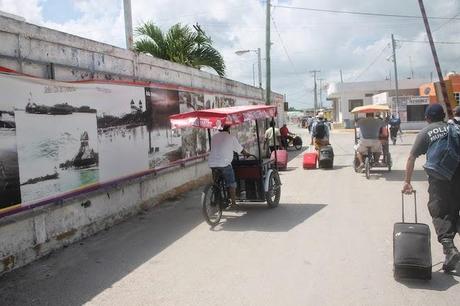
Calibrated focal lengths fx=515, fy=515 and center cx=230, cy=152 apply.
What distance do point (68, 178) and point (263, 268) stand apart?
10.8 ft

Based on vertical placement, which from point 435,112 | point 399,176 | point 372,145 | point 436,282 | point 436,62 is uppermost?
point 436,62

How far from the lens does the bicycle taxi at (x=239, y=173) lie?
8664 mm

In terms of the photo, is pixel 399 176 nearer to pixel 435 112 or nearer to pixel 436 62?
pixel 436 62

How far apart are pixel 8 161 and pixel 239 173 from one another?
15.2ft

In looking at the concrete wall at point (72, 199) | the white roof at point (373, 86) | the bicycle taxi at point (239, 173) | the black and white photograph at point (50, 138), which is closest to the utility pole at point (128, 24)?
the concrete wall at point (72, 199)

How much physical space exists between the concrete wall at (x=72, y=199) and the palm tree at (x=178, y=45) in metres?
4.49

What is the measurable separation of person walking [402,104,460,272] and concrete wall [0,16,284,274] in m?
4.95

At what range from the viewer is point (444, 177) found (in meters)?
5.69

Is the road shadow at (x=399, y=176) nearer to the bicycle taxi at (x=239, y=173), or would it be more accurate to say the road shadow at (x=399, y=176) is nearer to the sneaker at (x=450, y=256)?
the bicycle taxi at (x=239, y=173)

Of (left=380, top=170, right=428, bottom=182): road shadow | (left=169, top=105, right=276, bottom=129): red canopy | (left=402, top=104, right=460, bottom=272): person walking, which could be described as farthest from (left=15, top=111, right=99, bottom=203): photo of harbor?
(left=380, top=170, right=428, bottom=182): road shadow

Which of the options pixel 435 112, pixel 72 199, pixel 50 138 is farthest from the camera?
pixel 72 199

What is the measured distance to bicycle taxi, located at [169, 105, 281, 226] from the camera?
866 cm

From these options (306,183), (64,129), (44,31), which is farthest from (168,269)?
(306,183)

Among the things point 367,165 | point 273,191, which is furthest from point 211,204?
point 367,165
